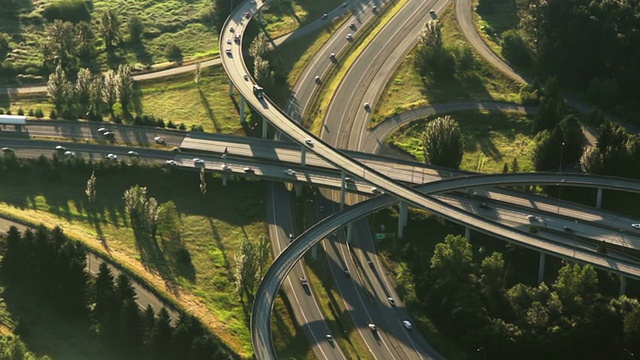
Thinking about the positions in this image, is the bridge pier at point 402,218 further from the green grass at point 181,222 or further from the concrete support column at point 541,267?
the concrete support column at point 541,267

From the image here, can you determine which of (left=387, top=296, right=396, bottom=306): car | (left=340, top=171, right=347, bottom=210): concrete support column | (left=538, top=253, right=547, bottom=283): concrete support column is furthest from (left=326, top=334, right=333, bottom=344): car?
(left=538, top=253, right=547, bottom=283): concrete support column

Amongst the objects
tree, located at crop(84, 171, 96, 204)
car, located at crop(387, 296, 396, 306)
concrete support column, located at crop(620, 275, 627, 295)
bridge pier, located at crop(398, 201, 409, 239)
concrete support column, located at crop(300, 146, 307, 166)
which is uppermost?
concrete support column, located at crop(300, 146, 307, 166)

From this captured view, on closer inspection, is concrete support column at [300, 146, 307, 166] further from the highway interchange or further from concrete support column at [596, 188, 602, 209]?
concrete support column at [596, 188, 602, 209]

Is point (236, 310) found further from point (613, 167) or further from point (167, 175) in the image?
point (613, 167)

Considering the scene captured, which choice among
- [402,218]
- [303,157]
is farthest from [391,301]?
[303,157]

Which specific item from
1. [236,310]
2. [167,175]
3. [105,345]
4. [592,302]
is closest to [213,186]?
[167,175]
